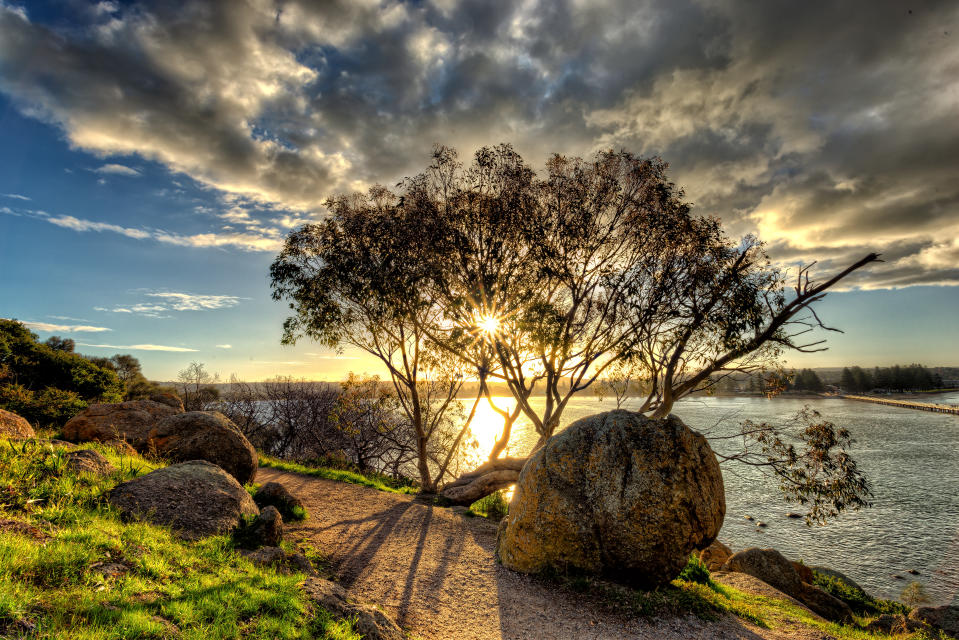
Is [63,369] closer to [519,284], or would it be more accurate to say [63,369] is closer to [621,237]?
[519,284]

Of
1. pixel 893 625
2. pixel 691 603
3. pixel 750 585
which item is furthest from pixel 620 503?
pixel 893 625

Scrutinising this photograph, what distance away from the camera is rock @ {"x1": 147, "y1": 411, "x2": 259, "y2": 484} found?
13086 millimetres

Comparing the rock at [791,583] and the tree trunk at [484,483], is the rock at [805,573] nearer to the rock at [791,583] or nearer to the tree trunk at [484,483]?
the rock at [791,583]

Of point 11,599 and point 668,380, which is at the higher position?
point 668,380

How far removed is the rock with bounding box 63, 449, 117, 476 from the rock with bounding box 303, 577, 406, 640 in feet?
17.1

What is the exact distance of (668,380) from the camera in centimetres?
1534

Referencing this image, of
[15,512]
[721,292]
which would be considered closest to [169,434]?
[15,512]

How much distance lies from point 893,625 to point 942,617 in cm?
140

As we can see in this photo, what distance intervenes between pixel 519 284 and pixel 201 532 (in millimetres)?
13767

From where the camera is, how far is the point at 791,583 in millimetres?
13195

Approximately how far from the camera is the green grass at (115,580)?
13.3 ft

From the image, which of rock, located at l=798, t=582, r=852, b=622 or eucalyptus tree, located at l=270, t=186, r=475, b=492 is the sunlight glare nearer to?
eucalyptus tree, located at l=270, t=186, r=475, b=492

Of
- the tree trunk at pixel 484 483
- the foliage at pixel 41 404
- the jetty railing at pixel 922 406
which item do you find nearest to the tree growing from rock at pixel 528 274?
the tree trunk at pixel 484 483

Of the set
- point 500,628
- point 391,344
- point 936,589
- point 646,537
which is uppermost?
point 391,344
